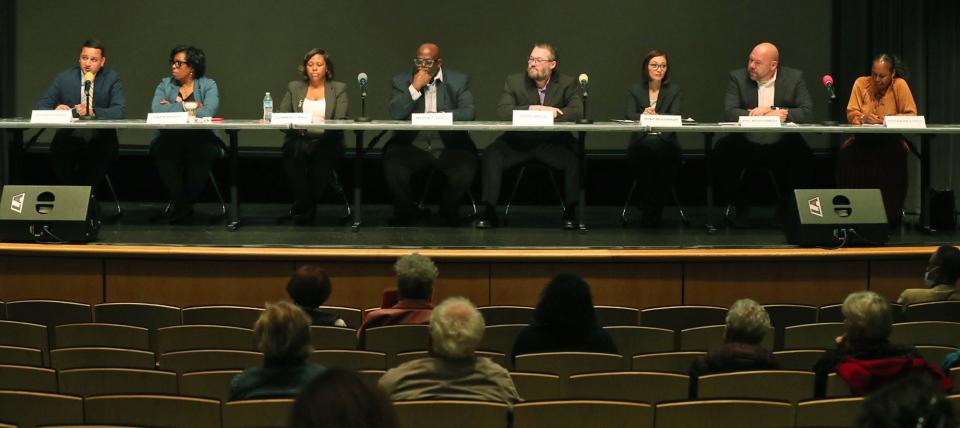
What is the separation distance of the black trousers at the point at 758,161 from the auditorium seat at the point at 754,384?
4026 mm

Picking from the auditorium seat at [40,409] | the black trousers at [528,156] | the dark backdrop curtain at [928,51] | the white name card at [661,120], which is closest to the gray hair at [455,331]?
the auditorium seat at [40,409]

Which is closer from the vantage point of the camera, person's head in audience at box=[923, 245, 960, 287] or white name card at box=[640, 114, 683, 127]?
person's head in audience at box=[923, 245, 960, 287]

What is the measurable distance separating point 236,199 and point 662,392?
418 cm

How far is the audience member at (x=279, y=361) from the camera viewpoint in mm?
3240

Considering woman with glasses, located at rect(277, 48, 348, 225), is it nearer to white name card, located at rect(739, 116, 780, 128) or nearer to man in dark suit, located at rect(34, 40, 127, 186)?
man in dark suit, located at rect(34, 40, 127, 186)

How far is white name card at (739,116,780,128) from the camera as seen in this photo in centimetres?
681

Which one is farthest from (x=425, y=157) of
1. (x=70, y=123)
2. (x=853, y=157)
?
(x=853, y=157)

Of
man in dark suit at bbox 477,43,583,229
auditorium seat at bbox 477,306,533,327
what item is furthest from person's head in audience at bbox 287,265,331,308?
man in dark suit at bbox 477,43,583,229

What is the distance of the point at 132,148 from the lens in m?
9.13

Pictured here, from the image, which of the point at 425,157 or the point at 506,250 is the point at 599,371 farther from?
the point at 425,157

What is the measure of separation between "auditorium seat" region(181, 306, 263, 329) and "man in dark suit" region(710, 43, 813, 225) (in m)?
3.41

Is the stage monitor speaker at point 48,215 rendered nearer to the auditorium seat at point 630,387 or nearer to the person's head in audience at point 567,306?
the person's head in audience at point 567,306

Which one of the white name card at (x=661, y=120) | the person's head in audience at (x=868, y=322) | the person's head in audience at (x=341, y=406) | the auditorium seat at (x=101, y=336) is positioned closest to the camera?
the person's head in audience at (x=341, y=406)

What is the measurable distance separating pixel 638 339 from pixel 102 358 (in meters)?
1.97
